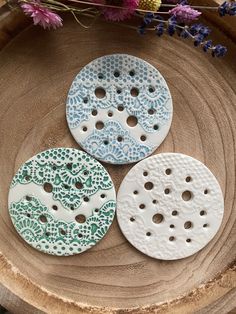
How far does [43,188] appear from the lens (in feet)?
3.03

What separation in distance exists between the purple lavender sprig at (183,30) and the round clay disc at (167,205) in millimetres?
208

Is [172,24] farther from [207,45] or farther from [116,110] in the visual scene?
[116,110]

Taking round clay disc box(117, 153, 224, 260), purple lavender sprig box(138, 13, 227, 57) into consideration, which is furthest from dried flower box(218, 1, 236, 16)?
round clay disc box(117, 153, 224, 260)

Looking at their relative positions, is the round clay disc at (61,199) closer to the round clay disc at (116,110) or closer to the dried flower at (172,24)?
the round clay disc at (116,110)

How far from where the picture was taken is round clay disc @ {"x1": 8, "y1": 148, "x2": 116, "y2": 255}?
36.2 inches

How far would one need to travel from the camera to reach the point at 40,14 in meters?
0.84

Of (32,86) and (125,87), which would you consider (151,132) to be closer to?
(125,87)

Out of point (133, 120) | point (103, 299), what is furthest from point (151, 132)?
point (103, 299)

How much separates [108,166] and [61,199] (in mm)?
110

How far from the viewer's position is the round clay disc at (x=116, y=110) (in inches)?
36.2

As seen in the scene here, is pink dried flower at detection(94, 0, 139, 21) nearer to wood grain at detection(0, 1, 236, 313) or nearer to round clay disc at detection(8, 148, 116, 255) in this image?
wood grain at detection(0, 1, 236, 313)

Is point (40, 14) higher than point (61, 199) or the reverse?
higher

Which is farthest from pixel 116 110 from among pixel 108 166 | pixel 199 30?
pixel 199 30

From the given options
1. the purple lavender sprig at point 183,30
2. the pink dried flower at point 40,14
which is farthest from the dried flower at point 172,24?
the pink dried flower at point 40,14
